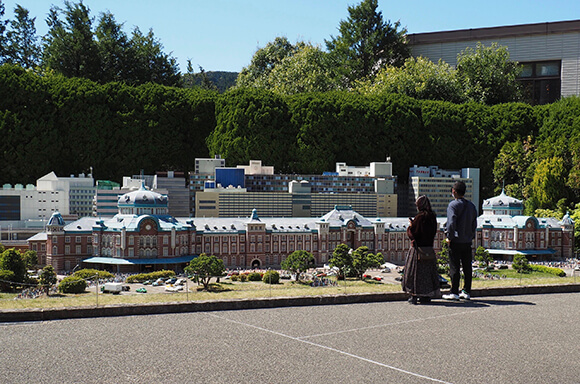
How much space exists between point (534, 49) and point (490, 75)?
9.19 metres

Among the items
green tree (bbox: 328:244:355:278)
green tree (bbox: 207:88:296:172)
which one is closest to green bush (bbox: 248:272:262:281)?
green tree (bbox: 328:244:355:278)

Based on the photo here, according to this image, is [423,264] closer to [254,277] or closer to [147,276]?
[254,277]

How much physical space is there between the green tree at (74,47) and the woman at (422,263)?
8842cm

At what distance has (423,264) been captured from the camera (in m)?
16.2

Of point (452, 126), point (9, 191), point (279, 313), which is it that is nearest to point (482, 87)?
point (452, 126)

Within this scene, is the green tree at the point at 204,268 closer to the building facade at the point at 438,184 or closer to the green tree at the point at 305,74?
the building facade at the point at 438,184

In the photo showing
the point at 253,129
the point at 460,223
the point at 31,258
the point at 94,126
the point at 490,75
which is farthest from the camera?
the point at 490,75

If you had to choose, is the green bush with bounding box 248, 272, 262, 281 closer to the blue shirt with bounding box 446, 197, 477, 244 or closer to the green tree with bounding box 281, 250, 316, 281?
the green tree with bounding box 281, 250, 316, 281

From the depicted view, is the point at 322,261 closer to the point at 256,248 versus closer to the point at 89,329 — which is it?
the point at 256,248

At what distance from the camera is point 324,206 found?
90312 mm

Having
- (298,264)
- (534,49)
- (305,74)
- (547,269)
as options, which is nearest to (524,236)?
(547,269)

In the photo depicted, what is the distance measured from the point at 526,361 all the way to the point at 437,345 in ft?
5.26

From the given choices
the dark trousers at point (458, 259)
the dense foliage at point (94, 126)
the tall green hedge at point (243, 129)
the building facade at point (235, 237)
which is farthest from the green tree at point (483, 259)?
the dark trousers at point (458, 259)

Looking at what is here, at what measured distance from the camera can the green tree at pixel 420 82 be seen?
10444cm
